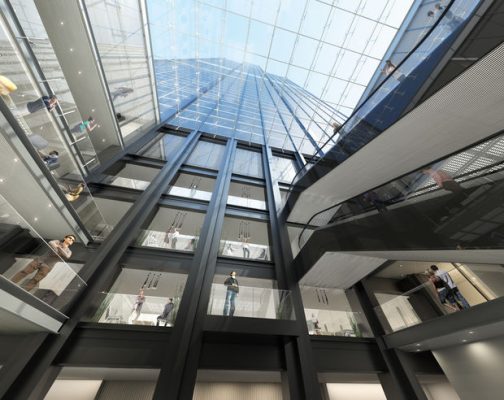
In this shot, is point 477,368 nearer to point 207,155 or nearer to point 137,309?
point 137,309

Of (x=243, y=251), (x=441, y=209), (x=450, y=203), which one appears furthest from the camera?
(x=243, y=251)

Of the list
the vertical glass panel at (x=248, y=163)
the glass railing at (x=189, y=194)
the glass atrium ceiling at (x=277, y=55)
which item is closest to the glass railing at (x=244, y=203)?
the glass railing at (x=189, y=194)

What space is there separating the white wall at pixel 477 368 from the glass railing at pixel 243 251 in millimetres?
5792

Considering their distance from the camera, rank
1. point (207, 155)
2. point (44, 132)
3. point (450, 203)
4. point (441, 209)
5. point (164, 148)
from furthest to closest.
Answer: point (207, 155), point (164, 148), point (44, 132), point (441, 209), point (450, 203)

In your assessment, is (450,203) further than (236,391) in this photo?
No

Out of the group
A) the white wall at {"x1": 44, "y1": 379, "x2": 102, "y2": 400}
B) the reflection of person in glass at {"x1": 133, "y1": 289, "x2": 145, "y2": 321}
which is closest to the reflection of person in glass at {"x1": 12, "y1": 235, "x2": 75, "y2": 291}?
the reflection of person in glass at {"x1": 133, "y1": 289, "x2": 145, "y2": 321}

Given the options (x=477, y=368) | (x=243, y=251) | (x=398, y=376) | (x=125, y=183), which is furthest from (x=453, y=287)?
(x=125, y=183)

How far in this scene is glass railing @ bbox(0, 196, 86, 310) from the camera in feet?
11.3

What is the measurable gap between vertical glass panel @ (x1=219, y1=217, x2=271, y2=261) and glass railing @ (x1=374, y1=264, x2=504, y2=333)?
4.37 metres

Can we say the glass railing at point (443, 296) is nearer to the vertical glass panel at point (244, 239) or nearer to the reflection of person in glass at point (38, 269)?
the vertical glass panel at point (244, 239)

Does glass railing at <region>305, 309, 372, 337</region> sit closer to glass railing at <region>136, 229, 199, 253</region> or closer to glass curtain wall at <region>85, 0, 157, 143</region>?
glass railing at <region>136, 229, 199, 253</region>

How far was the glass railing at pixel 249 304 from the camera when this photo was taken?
213 inches

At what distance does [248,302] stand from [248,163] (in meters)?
11.0

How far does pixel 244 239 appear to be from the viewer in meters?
9.70
